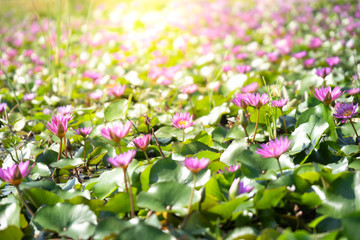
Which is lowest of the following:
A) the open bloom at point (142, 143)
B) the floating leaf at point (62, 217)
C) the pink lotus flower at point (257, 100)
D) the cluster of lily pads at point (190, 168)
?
the cluster of lily pads at point (190, 168)

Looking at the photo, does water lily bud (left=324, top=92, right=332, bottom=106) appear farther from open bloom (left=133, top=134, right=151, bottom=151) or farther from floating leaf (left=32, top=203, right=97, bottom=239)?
floating leaf (left=32, top=203, right=97, bottom=239)

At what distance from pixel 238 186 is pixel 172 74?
150 cm

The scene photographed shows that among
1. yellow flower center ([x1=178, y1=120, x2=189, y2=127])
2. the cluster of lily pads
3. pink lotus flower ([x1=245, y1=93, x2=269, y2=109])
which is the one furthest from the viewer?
yellow flower center ([x1=178, y1=120, x2=189, y2=127])

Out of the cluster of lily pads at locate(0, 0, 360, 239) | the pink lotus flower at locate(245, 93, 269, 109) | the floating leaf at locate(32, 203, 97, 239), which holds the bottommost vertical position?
the cluster of lily pads at locate(0, 0, 360, 239)

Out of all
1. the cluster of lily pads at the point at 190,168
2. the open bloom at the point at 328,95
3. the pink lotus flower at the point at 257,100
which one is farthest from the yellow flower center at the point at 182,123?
the open bloom at the point at 328,95

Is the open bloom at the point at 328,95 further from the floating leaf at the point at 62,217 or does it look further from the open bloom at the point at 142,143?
the floating leaf at the point at 62,217

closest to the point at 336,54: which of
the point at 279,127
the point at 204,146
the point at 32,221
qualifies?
the point at 279,127

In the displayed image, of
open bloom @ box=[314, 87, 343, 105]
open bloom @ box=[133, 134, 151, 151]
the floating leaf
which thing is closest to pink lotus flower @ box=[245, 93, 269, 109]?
open bloom @ box=[314, 87, 343, 105]

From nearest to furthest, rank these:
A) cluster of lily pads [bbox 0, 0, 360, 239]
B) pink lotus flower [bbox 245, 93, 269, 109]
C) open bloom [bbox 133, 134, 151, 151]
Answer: cluster of lily pads [bbox 0, 0, 360, 239] < open bloom [bbox 133, 134, 151, 151] < pink lotus flower [bbox 245, 93, 269, 109]

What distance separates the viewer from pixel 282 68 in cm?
265

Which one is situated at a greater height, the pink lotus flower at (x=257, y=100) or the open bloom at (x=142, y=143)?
the open bloom at (x=142, y=143)

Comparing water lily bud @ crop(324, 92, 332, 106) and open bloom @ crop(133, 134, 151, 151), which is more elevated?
open bloom @ crop(133, 134, 151, 151)

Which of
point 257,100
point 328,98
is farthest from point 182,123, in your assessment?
point 328,98

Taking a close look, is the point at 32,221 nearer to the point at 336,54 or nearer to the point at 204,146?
the point at 204,146
